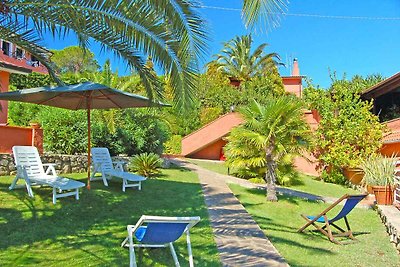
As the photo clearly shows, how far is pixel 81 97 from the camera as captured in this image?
1002cm

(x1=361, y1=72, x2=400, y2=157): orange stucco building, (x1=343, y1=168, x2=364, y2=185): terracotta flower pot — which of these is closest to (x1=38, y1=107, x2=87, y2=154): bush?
(x1=343, y1=168, x2=364, y2=185): terracotta flower pot

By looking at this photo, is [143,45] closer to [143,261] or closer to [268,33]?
[268,33]

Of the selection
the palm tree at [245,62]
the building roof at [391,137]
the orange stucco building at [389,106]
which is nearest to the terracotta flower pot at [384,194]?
the orange stucco building at [389,106]

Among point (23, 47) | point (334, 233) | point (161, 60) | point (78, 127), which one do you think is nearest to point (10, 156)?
point (78, 127)

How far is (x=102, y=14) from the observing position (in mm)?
6738

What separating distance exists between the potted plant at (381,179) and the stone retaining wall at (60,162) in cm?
1034

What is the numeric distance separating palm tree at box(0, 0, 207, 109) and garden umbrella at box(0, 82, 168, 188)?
1.09 m

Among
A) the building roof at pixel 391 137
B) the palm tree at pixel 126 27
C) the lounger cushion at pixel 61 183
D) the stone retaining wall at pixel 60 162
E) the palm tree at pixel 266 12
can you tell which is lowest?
the lounger cushion at pixel 61 183

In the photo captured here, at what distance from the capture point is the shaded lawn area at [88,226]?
5.38 meters

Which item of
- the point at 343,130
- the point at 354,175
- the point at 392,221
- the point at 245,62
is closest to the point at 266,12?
the point at 392,221

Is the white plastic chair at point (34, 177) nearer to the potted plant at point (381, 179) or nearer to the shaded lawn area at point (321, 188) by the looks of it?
the potted plant at point (381, 179)

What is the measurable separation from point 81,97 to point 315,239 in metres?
7.19

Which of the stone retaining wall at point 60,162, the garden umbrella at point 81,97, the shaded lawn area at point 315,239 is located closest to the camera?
the shaded lawn area at point 315,239

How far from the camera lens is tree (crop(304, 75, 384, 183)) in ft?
56.6
